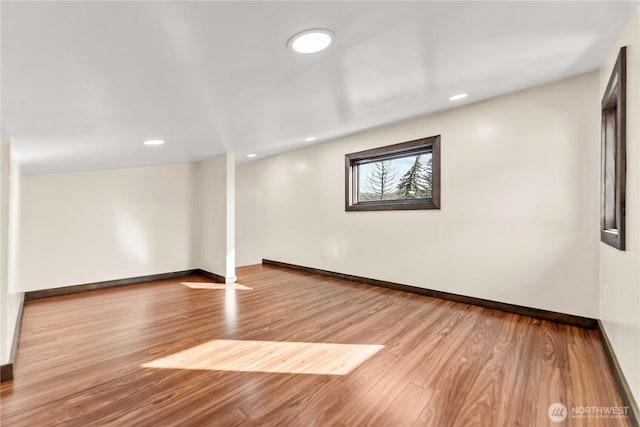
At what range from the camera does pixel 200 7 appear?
3.33 ft

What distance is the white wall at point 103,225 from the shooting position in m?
3.34

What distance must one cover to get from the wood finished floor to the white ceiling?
5.16ft

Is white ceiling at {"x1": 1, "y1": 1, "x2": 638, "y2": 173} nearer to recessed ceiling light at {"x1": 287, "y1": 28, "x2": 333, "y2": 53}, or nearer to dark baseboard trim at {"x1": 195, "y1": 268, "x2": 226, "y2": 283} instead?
recessed ceiling light at {"x1": 287, "y1": 28, "x2": 333, "y2": 53}

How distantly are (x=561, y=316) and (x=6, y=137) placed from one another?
4338 millimetres

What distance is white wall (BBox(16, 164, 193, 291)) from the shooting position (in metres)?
3.34

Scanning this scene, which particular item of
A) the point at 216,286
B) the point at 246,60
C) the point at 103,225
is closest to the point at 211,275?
the point at 216,286

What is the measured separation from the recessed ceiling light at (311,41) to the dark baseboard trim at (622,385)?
2.29 meters

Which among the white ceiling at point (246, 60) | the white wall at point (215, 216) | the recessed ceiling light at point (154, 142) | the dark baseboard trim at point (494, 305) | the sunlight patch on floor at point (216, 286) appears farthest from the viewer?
the white wall at point (215, 216)

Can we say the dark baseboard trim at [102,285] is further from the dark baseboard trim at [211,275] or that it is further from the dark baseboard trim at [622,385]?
the dark baseboard trim at [622,385]

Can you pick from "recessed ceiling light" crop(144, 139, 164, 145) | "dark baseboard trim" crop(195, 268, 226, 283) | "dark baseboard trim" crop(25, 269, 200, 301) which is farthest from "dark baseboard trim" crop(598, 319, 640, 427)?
"dark baseboard trim" crop(25, 269, 200, 301)

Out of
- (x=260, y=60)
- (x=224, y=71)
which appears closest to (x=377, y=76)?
(x=260, y=60)

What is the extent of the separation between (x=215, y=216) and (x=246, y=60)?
312cm

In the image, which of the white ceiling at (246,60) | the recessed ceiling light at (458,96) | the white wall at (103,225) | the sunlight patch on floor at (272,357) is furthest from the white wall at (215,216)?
the recessed ceiling light at (458,96)

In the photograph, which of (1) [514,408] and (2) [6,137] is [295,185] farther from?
(1) [514,408]
